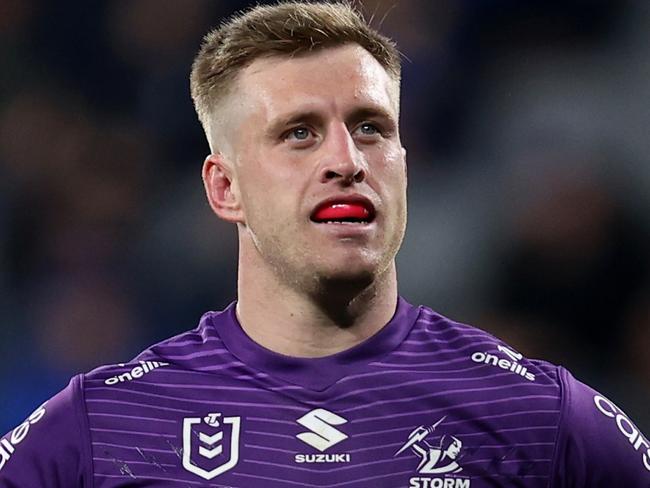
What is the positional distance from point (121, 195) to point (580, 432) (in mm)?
2863

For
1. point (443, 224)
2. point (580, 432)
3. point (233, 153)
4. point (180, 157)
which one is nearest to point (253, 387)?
point (233, 153)

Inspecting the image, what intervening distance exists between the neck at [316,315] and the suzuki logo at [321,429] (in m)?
0.16

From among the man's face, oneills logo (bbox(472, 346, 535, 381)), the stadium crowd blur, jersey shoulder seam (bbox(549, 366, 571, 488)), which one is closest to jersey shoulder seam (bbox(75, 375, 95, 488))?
the man's face

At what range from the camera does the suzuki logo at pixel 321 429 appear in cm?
255

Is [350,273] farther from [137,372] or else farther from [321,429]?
[137,372]

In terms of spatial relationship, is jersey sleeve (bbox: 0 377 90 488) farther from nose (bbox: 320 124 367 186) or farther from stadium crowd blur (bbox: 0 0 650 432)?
stadium crowd blur (bbox: 0 0 650 432)

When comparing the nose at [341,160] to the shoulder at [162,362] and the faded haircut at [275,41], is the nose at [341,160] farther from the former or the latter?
the shoulder at [162,362]

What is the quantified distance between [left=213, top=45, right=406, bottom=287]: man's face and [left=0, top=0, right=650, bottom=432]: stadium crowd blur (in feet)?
6.56

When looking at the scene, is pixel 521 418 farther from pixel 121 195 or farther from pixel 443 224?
pixel 121 195

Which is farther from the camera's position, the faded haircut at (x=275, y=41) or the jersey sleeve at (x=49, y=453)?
the faded haircut at (x=275, y=41)

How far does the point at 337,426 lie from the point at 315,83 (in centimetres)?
75

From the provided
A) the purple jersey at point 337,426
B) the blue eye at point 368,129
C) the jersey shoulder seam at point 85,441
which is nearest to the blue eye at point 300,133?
the blue eye at point 368,129

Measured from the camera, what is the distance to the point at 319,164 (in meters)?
2.58

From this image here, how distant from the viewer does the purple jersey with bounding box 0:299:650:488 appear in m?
2.52
